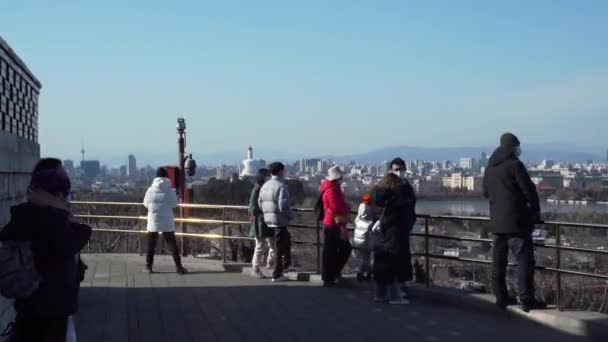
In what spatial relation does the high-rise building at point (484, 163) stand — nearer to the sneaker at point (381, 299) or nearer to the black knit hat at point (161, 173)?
the sneaker at point (381, 299)

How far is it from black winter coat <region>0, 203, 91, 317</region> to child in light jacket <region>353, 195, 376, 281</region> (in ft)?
21.1

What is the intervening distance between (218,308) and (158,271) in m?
3.88

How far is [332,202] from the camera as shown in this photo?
444 inches

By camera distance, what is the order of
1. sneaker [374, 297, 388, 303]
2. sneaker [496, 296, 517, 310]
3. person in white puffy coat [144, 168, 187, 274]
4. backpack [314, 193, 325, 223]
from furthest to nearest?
person in white puffy coat [144, 168, 187, 274] < backpack [314, 193, 325, 223] < sneaker [374, 297, 388, 303] < sneaker [496, 296, 517, 310]

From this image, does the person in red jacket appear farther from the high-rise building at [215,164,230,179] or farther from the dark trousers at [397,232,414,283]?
the high-rise building at [215,164,230,179]

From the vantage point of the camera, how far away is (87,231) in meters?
5.26

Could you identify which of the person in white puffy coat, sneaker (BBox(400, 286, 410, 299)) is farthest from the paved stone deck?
the person in white puffy coat

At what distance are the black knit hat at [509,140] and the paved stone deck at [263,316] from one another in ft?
6.50

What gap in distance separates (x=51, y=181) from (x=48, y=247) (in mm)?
460

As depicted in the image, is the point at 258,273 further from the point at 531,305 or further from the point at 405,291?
the point at 531,305

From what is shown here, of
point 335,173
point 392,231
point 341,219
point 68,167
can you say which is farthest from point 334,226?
point 68,167

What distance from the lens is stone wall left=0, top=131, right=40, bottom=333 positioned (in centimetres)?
686

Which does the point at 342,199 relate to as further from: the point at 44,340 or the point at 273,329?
the point at 44,340

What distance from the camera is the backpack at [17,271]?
4.94m
